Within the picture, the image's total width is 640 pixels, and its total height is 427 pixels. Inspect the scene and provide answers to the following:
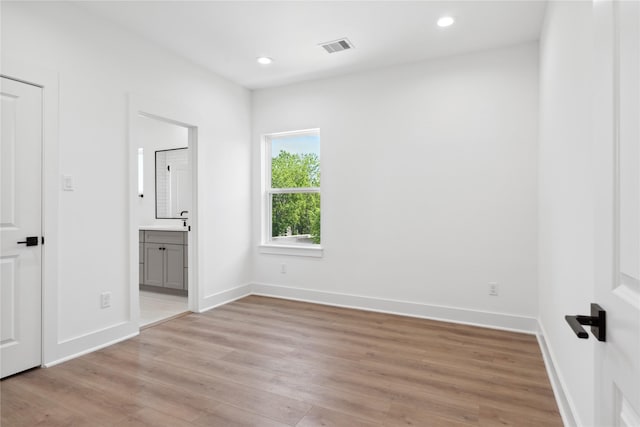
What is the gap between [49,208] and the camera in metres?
2.57

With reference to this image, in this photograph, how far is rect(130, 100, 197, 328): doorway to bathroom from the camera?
3.33 m

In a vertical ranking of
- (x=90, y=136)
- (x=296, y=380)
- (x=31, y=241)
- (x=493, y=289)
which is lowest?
(x=296, y=380)

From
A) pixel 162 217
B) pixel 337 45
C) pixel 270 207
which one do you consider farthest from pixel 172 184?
pixel 337 45

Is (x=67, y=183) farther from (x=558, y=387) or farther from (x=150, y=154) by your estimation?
(x=558, y=387)

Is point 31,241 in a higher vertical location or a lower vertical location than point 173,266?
higher

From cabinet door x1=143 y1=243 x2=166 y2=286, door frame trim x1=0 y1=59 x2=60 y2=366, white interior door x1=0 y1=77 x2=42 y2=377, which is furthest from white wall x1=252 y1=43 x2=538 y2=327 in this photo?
white interior door x1=0 y1=77 x2=42 y2=377

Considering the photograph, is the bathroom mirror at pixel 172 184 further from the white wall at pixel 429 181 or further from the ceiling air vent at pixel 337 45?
the ceiling air vent at pixel 337 45

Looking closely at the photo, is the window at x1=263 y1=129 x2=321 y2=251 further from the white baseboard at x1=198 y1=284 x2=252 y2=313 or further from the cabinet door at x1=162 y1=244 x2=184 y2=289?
the cabinet door at x1=162 y1=244 x2=184 y2=289

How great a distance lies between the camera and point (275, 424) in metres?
1.88

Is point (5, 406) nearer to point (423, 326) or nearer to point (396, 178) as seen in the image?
point (423, 326)

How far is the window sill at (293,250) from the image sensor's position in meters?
4.32

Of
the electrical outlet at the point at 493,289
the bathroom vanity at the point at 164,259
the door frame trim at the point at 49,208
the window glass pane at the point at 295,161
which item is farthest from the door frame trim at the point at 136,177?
the electrical outlet at the point at 493,289

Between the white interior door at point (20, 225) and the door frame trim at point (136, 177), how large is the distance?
2.32 ft

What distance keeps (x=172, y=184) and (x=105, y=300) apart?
278 centimetres
